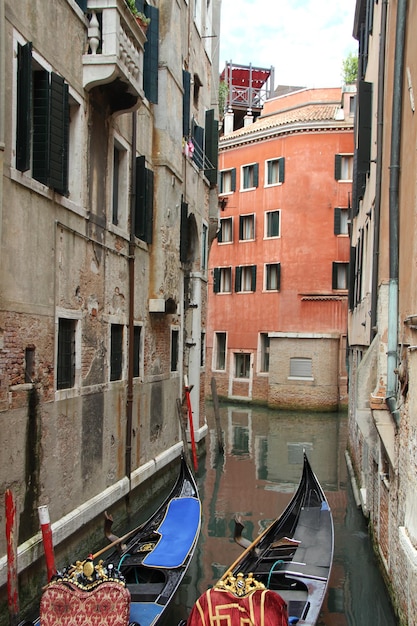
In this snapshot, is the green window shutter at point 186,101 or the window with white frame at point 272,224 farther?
the window with white frame at point 272,224

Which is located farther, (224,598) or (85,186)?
(85,186)

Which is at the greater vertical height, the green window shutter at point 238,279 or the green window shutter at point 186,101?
the green window shutter at point 186,101

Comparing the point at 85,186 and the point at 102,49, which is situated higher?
the point at 102,49

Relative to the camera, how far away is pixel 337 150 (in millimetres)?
22172

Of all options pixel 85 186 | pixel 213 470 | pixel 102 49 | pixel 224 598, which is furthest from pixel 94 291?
pixel 213 470

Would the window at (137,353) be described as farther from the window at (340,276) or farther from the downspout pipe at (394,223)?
the window at (340,276)

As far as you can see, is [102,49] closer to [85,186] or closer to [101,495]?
[85,186]

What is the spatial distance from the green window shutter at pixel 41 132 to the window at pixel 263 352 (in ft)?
56.9

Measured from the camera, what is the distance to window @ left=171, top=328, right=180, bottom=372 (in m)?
11.9

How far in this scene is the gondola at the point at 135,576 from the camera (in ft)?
16.1

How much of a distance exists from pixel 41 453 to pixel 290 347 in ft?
54.2

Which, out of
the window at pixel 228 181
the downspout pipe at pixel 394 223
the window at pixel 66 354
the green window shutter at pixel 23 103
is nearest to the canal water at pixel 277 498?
the downspout pipe at pixel 394 223

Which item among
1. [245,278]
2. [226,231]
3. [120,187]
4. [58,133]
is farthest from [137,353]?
[226,231]

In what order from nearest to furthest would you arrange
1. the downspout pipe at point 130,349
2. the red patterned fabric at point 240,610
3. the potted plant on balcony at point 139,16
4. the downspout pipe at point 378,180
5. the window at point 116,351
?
the red patterned fabric at point 240,610 < the downspout pipe at point 378,180 < the potted plant on balcony at point 139,16 < the window at point 116,351 < the downspout pipe at point 130,349
